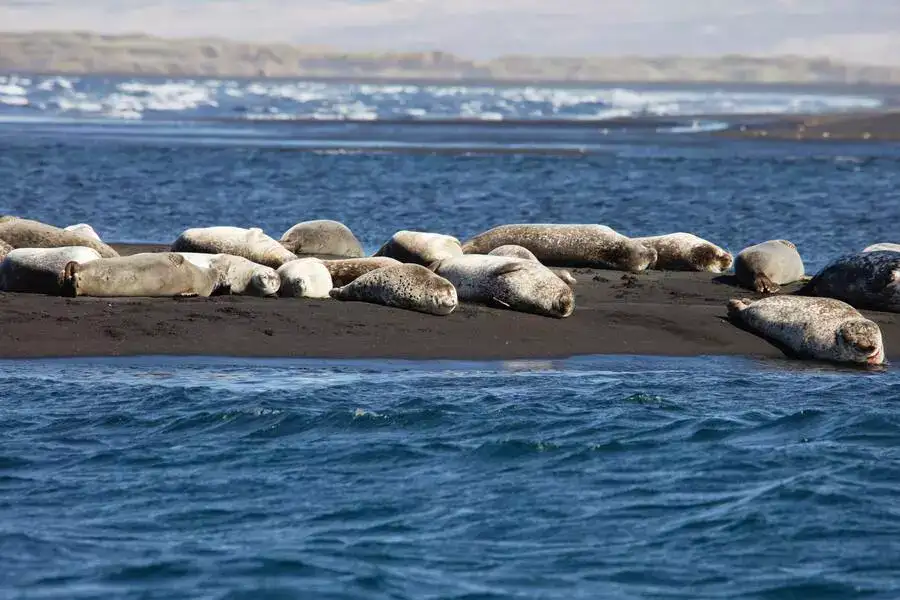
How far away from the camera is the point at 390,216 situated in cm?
2167

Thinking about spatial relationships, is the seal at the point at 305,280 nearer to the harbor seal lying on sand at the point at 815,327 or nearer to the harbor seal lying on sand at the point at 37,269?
the harbor seal lying on sand at the point at 37,269

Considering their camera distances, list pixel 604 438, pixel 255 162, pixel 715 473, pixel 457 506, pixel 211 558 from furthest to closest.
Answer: pixel 255 162, pixel 604 438, pixel 715 473, pixel 457 506, pixel 211 558

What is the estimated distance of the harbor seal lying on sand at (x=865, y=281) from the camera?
12.6 meters

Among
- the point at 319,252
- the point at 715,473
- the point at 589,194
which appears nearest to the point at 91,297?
the point at 319,252

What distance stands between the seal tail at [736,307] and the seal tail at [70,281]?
563 centimetres

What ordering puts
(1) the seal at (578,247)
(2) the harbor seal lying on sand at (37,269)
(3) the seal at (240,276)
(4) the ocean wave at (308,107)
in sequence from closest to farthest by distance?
1. (2) the harbor seal lying on sand at (37,269)
2. (3) the seal at (240,276)
3. (1) the seal at (578,247)
4. (4) the ocean wave at (308,107)

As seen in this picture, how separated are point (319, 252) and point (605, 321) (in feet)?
14.6

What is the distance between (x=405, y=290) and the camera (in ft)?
39.8

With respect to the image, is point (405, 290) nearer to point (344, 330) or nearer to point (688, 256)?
point (344, 330)

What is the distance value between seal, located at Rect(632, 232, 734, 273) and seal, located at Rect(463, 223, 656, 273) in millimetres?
207

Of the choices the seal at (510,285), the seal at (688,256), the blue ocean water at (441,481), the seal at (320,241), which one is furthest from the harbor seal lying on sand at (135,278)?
the seal at (688,256)

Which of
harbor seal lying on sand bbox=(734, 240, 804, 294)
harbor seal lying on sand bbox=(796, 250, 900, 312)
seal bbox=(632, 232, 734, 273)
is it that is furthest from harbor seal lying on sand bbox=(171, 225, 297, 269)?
harbor seal lying on sand bbox=(796, 250, 900, 312)

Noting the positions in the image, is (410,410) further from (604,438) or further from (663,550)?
(663,550)

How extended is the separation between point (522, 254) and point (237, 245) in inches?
111
